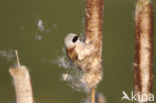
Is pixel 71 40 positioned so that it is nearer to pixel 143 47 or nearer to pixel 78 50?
pixel 78 50

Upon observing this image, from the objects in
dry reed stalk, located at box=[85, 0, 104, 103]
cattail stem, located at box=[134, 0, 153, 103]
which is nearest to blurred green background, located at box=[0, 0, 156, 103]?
cattail stem, located at box=[134, 0, 153, 103]

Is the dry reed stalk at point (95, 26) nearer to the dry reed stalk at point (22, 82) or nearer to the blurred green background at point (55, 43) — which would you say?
the dry reed stalk at point (22, 82)

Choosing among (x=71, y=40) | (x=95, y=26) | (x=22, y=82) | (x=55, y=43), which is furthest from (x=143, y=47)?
(x=55, y=43)

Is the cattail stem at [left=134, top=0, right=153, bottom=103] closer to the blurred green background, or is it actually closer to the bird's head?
the bird's head

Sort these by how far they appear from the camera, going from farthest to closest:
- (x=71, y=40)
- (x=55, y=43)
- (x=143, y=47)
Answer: (x=55, y=43), (x=143, y=47), (x=71, y=40)

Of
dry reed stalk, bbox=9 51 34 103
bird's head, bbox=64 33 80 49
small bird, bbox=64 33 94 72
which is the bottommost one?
dry reed stalk, bbox=9 51 34 103

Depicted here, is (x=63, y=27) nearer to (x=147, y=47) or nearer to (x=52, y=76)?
(x=52, y=76)
